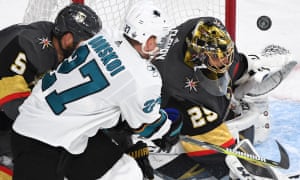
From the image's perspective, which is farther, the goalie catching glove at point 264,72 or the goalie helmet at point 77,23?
the goalie catching glove at point 264,72

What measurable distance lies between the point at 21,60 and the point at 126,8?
1.20 m

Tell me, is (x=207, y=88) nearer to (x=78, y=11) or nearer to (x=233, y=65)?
(x=233, y=65)

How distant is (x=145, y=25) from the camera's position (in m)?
2.32

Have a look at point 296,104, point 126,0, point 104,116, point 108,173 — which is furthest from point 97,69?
point 296,104

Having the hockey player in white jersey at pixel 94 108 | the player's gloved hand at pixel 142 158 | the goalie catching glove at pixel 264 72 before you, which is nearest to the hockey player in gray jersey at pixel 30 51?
the hockey player in white jersey at pixel 94 108

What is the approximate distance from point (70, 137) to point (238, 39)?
3.25m

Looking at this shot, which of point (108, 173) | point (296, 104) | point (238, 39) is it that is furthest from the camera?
point (238, 39)

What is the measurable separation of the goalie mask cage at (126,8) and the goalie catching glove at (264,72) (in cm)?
35

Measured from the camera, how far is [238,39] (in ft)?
17.5

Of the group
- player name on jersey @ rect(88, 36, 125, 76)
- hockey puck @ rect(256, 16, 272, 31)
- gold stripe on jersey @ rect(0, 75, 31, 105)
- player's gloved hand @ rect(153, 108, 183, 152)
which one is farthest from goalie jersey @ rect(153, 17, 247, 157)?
hockey puck @ rect(256, 16, 272, 31)

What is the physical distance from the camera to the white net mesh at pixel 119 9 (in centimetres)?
373

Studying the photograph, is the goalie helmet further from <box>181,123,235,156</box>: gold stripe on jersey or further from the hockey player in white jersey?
<box>181,123,235,156</box>: gold stripe on jersey

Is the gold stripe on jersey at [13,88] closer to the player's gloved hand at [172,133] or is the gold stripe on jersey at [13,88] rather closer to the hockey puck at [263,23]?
the player's gloved hand at [172,133]

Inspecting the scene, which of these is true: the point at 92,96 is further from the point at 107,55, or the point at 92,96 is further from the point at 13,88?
the point at 13,88
